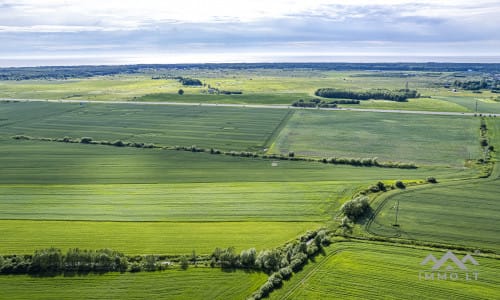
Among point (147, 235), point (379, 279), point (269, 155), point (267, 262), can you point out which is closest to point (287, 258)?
point (267, 262)

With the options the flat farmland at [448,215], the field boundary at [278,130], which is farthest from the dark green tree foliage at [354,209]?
the field boundary at [278,130]

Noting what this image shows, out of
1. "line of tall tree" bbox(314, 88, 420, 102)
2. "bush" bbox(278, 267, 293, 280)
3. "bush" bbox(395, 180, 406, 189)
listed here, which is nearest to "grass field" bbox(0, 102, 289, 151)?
"bush" bbox(395, 180, 406, 189)

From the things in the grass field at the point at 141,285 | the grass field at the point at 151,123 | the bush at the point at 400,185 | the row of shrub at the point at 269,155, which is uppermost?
the grass field at the point at 151,123

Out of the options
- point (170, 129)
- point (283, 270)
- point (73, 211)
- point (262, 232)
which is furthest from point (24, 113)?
point (283, 270)

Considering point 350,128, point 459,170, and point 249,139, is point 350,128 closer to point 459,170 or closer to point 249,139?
point 249,139

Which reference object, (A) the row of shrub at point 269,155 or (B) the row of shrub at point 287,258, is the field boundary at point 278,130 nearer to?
(A) the row of shrub at point 269,155

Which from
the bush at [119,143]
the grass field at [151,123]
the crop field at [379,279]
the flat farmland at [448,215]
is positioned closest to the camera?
the crop field at [379,279]

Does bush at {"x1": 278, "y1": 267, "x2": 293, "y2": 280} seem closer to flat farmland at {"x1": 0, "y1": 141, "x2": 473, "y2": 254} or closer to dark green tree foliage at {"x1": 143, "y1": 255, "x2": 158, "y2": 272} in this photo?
flat farmland at {"x1": 0, "y1": 141, "x2": 473, "y2": 254}
